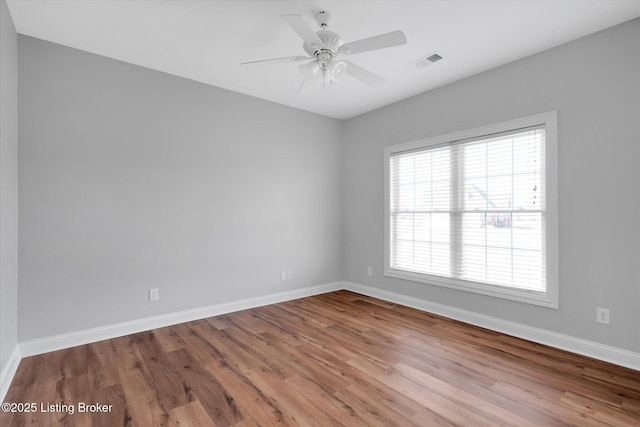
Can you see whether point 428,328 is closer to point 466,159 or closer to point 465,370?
point 465,370

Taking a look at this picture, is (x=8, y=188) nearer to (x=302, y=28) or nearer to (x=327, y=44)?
(x=302, y=28)

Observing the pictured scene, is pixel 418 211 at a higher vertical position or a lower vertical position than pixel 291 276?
higher

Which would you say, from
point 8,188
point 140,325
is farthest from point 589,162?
point 8,188

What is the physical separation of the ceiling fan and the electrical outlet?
8.82 ft

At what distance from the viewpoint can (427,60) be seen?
3119 mm

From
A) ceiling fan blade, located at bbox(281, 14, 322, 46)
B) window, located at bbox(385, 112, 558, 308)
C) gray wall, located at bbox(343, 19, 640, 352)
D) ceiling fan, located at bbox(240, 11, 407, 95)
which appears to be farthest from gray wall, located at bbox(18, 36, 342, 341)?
gray wall, located at bbox(343, 19, 640, 352)

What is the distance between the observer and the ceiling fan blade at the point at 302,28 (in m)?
1.92

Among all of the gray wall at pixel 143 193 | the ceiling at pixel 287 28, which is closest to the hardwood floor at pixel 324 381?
the gray wall at pixel 143 193

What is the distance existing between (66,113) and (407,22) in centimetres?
312

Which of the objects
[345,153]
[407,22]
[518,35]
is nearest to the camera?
[407,22]

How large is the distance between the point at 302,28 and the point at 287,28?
24.0 inches

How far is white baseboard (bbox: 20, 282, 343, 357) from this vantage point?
2741 millimetres

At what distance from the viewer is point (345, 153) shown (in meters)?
5.11

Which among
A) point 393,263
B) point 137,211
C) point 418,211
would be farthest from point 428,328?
point 137,211
